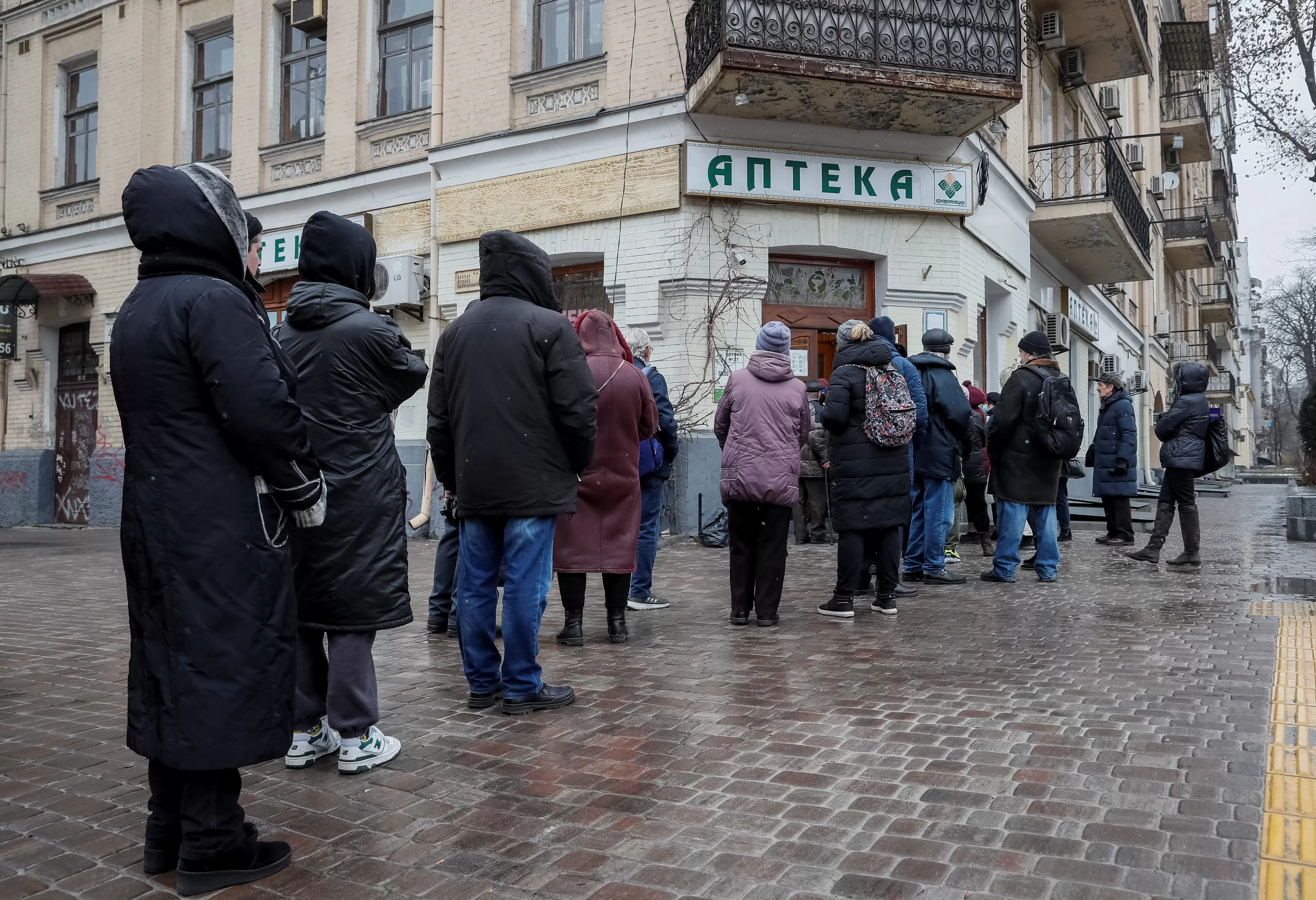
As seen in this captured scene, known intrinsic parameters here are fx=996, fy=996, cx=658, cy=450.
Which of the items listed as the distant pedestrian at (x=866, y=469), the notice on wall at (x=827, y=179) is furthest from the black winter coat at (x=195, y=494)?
the notice on wall at (x=827, y=179)

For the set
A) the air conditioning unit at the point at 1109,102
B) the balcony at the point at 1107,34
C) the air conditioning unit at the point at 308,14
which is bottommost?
the air conditioning unit at the point at 308,14

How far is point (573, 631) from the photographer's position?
5.89 m

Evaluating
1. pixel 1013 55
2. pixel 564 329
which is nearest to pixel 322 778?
pixel 564 329

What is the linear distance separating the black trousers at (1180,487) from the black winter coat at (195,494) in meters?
8.82

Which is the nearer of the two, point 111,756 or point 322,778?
point 322,778

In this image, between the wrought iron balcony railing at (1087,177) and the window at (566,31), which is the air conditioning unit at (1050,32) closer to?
the wrought iron balcony railing at (1087,177)

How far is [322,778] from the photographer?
141 inches

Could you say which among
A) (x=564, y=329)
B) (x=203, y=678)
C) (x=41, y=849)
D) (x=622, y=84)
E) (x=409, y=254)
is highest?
(x=622, y=84)

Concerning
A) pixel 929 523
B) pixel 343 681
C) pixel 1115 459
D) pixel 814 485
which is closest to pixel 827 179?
pixel 814 485

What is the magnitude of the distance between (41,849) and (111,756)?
0.94 m

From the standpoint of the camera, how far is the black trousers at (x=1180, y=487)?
9.37 m

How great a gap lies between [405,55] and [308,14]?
1.72 meters

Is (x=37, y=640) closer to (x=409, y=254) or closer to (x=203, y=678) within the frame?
(x=203, y=678)

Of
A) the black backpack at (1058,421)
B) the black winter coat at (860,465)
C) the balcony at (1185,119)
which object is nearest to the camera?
the black winter coat at (860,465)
